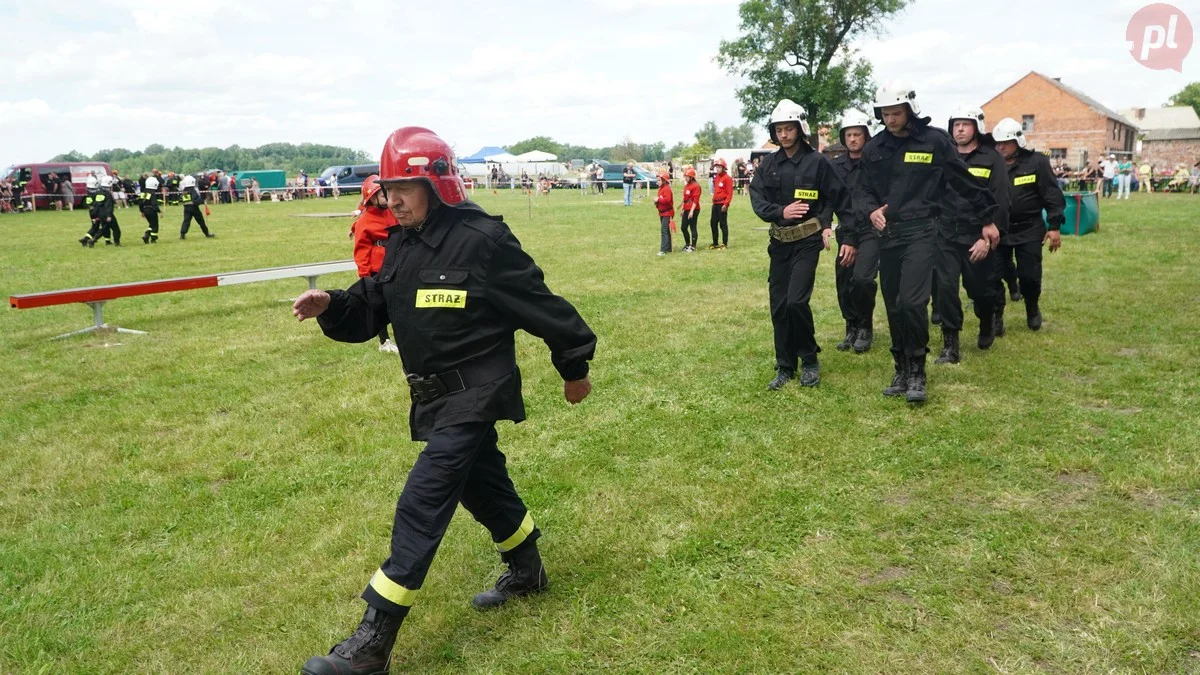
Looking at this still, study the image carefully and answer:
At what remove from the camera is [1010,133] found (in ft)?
28.5

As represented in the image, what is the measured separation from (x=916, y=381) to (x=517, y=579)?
12.9ft

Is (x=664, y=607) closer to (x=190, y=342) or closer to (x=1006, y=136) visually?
(x=1006, y=136)

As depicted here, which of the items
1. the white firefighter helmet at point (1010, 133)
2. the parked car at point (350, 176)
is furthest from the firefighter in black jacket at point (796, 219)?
the parked car at point (350, 176)

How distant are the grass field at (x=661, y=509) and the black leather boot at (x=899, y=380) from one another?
0.56ft

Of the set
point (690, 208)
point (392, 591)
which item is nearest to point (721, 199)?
point (690, 208)

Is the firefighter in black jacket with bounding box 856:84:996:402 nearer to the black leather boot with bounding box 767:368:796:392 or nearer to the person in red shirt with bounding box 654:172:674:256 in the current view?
the black leather boot with bounding box 767:368:796:392

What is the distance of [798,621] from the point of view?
354 cm

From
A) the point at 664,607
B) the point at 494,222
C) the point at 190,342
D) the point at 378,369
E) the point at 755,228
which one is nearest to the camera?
the point at 494,222

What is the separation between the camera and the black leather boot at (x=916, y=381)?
20.8 ft

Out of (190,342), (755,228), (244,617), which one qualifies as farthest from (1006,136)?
(755,228)

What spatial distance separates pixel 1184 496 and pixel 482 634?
3.83 meters

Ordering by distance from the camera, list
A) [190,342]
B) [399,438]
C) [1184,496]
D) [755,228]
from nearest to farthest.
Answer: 1. [1184,496]
2. [399,438]
3. [190,342]
4. [755,228]

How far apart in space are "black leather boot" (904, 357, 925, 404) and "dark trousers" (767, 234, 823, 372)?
0.84 meters

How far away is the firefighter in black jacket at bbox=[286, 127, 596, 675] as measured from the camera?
3.22 metres
